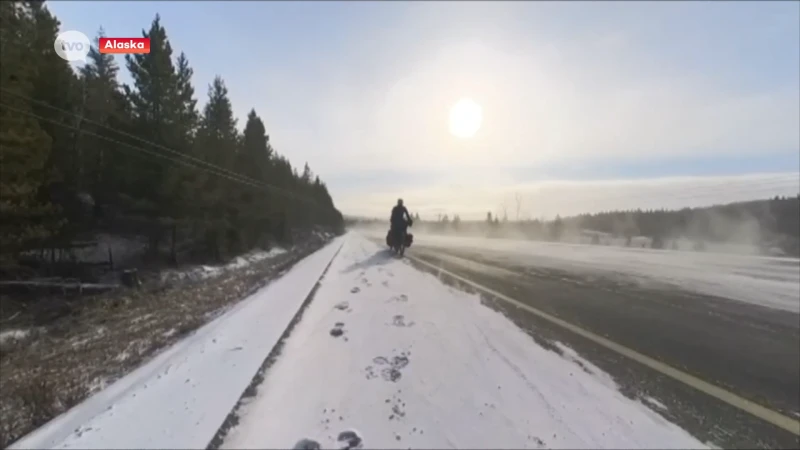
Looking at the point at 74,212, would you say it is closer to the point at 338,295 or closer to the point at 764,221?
the point at 338,295

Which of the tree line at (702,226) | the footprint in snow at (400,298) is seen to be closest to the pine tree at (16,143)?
the footprint in snow at (400,298)

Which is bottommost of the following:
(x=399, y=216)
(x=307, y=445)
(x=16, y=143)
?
(x=307, y=445)

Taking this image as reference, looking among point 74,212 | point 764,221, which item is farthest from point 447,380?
point 764,221

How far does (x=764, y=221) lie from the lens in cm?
4181

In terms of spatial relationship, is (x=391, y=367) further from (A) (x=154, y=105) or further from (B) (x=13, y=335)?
(A) (x=154, y=105)

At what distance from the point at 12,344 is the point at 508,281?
1306cm

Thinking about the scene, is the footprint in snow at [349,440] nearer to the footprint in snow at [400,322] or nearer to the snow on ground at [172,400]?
the snow on ground at [172,400]

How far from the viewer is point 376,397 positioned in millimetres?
3506

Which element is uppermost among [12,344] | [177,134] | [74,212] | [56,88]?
[56,88]

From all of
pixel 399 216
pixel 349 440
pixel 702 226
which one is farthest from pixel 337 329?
pixel 702 226

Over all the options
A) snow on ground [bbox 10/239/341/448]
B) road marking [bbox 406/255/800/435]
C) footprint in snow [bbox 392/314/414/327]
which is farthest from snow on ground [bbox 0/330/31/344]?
road marking [bbox 406/255/800/435]

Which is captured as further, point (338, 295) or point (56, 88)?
point (56, 88)

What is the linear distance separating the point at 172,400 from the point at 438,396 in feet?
7.81

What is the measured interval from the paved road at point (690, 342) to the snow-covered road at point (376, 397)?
1.12ft
